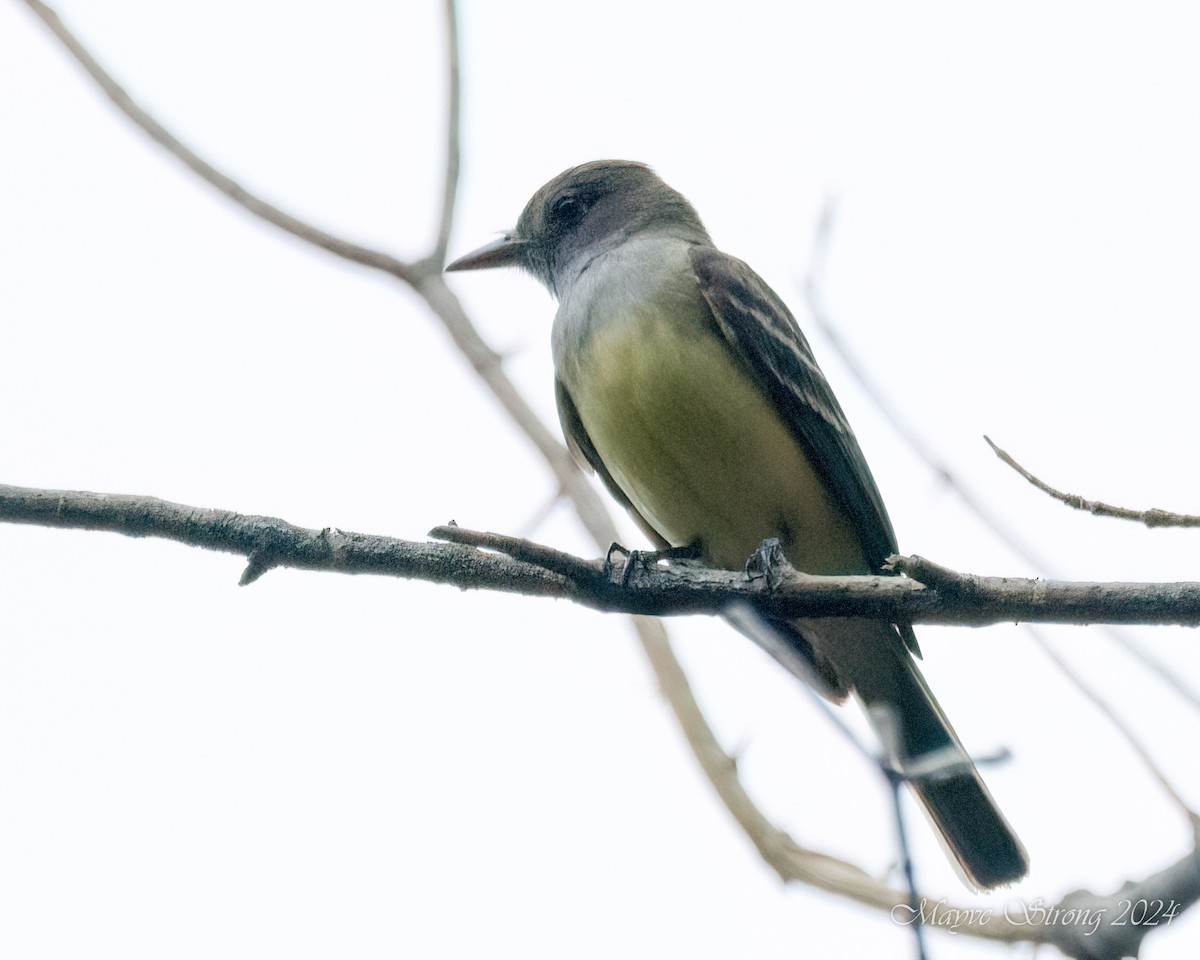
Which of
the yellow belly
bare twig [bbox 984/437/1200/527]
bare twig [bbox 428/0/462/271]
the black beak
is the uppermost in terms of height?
the black beak

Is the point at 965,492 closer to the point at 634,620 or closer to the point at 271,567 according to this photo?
the point at 634,620

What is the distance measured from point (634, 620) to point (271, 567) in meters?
1.86

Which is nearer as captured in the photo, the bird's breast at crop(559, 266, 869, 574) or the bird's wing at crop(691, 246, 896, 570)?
the bird's breast at crop(559, 266, 869, 574)

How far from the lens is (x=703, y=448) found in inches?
202

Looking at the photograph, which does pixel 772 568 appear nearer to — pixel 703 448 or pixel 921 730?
pixel 703 448

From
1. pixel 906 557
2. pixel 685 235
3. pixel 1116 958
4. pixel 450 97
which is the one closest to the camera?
pixel 1116 958

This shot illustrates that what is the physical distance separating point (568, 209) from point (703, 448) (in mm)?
2408

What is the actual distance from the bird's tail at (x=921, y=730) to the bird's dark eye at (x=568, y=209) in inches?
102

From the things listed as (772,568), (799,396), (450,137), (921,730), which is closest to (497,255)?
(450,137)

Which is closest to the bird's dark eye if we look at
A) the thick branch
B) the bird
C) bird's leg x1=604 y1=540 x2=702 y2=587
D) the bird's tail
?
the bird

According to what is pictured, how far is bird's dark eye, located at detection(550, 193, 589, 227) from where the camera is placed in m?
7.06

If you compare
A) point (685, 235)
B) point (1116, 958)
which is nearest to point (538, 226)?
point (685, 235)

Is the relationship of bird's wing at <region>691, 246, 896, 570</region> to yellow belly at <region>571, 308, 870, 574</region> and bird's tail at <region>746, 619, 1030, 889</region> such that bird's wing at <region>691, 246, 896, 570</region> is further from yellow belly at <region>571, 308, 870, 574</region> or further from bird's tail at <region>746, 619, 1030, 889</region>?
bird's tail at <region>746, 619, 1030, 889</region>

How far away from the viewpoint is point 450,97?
18.0 feet
